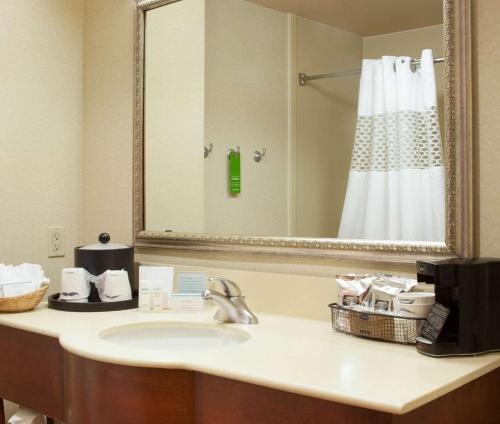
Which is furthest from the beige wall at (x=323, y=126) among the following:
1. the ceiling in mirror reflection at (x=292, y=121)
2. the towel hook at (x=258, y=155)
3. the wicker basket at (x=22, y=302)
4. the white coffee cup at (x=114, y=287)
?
the wicker basket at (x=22, y=302)

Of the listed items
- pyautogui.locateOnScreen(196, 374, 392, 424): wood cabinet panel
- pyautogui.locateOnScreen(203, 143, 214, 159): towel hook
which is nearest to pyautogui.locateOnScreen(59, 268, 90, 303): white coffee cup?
pyautogui.locateOnScreen(203, 143, 214, 159): towel hook

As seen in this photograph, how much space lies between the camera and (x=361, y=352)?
1.37 m

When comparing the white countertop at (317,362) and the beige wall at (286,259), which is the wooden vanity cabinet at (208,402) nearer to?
the white countertop at (317,362)

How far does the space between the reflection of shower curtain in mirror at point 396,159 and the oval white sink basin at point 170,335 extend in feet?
1.46

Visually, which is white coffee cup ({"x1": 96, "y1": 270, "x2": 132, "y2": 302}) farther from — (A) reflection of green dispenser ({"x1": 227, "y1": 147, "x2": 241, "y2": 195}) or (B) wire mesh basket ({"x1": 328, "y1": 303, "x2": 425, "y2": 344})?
(B) wire mesh basket ({"x1": 328, "y1": 303, "x2": 425, "y2": 344})

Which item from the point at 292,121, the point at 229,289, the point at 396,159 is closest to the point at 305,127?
the point at 292,121

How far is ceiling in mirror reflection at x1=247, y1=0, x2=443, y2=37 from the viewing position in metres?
1.59

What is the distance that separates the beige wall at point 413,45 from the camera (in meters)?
1.57

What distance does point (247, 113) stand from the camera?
6.43 feet

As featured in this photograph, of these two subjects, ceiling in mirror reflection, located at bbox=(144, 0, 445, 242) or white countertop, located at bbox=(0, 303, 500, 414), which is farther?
ceiling in mirror reflection, located at bbox=(144, 0, 445, 242)

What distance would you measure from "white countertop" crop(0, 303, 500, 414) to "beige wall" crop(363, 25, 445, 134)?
0.58m

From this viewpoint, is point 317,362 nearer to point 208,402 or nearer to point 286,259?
point 208,402

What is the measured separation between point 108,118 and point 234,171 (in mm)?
642

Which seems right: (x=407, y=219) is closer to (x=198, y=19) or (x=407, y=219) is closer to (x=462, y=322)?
(x=462, y=322)
